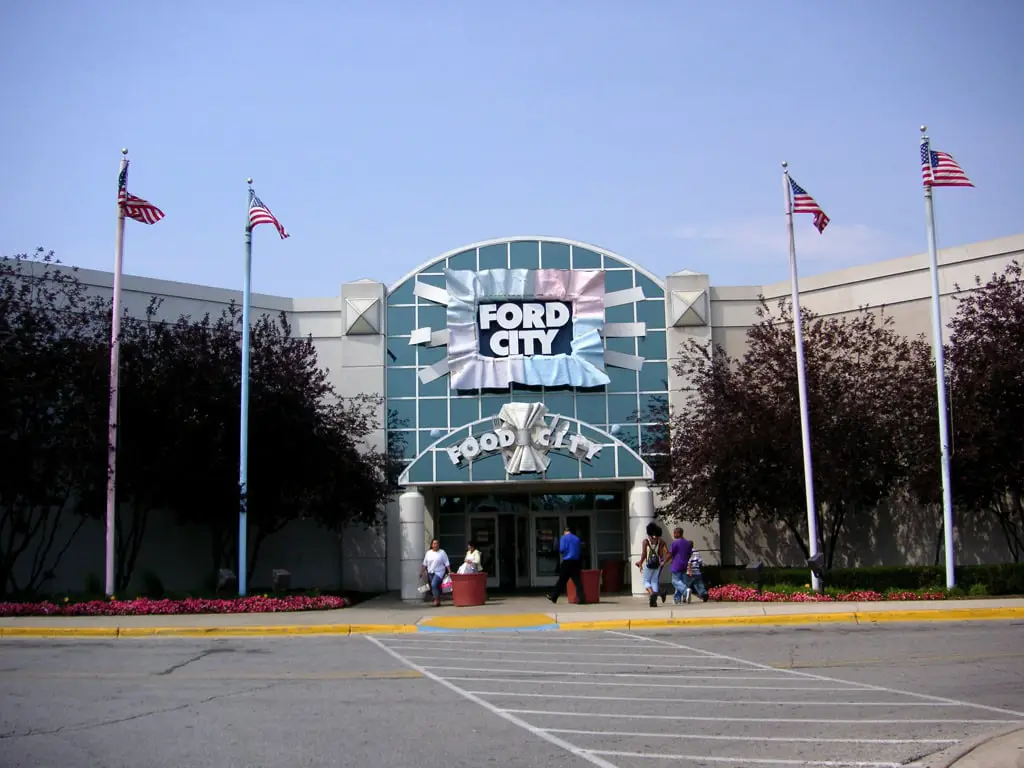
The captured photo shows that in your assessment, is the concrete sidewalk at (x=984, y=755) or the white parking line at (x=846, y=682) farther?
the white parking line at (x=846, y=682)

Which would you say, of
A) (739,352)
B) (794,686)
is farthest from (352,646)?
(739,352)

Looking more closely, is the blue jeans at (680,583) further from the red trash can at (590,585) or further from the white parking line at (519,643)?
the white parking line at (519,643)

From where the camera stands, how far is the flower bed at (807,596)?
857 inches

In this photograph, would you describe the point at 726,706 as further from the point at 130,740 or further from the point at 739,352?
the point at 739,352

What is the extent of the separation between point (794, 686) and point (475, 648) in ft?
19.0

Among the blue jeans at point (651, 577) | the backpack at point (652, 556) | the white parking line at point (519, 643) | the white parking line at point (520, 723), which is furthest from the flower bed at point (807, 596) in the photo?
the white parking line at point (520, 723)

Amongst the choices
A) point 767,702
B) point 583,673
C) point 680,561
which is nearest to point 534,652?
point 583,673

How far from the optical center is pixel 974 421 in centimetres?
2438

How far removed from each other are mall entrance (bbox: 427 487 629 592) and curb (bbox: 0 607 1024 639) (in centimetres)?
1231

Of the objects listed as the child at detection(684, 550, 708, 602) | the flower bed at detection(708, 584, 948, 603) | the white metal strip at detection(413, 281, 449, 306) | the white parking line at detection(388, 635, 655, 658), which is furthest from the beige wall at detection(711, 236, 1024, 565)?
the white parking line at detection(388, 635, 655, 658)

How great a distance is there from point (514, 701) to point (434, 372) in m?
21.6

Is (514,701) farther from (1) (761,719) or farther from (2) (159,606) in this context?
(2) (159,606)

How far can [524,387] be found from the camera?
31453mm

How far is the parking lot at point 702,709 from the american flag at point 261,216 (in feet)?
42.0
